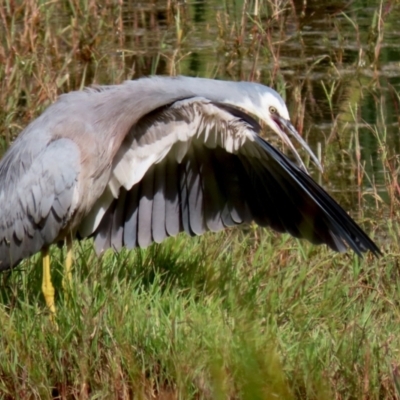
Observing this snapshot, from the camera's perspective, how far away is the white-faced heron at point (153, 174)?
11.8ft

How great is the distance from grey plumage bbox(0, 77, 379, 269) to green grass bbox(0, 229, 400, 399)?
21 centimetres

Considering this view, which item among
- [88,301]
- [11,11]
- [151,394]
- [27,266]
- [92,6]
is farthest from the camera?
[92,6]

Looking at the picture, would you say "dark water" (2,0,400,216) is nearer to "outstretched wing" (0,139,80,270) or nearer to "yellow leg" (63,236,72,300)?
"yellow leg" (63,236,72,300)

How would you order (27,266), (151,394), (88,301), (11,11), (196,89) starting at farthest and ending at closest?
1. (11,11)
2. (27,266)
3. (196,89)
4. (88,301)
5. (151,394)

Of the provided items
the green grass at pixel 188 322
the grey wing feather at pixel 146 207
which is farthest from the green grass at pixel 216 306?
the grey wing feather at pixel 146 207

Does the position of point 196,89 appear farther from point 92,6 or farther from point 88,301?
point 92,6

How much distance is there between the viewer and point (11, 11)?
662 cm

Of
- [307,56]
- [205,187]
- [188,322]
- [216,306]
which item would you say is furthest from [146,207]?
[307,56]

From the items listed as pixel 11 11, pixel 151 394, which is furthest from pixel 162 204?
pixel 11 11

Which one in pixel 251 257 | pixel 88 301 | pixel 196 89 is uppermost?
pixel 196 89

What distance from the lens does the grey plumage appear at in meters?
3.58

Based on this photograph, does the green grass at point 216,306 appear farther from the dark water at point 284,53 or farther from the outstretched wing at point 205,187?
the outstretched wing at point 205,187

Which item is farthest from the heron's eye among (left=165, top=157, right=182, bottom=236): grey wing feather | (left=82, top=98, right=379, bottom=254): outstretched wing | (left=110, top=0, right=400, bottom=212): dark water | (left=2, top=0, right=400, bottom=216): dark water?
(left=2, top=0, right=400, bottom=216): dark water

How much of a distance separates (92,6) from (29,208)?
147 inches
